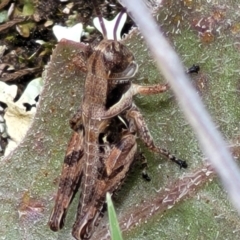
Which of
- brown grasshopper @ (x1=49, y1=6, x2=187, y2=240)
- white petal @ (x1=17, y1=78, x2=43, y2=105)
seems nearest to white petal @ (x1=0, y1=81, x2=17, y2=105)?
white petal @ (x1=17, y1=78, x2=43, y2=105)

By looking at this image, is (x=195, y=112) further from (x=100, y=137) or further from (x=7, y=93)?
(x=7, y=93)

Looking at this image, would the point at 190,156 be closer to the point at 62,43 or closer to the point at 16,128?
the point at 62,43

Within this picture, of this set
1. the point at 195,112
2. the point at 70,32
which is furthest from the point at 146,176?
the point at 195,112

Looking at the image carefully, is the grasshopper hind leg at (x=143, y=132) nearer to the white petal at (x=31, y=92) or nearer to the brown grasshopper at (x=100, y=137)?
the brown grasshopper at (x=100, y=137)

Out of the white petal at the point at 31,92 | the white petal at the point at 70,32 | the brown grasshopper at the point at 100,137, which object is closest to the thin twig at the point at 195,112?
the brown grasshopper at the point at 100,137

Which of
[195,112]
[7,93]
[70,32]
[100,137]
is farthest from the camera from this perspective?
[7,93]

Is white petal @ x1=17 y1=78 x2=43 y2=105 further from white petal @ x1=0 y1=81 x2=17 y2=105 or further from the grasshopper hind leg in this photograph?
the grasshopper hind leg

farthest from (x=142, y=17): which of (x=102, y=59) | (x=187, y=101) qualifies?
(x=102, y=59)
